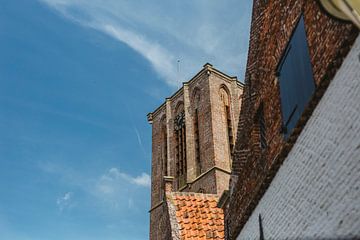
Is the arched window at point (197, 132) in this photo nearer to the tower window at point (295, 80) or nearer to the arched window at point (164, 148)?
the arched window at point (164, 148)

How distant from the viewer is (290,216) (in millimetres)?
5438

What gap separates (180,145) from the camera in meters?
40.3

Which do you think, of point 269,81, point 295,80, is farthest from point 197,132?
point 295,80

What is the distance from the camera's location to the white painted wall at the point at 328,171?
4184 millimetres

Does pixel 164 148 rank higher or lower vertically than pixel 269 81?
higher

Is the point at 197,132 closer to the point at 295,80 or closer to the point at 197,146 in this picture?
the point at 197,146

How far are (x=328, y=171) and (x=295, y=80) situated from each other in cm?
189

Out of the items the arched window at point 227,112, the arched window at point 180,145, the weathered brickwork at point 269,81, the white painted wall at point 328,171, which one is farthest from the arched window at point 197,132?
the white painted wall at point 328,171

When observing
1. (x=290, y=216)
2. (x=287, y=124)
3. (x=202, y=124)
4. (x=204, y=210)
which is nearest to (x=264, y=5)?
(x=287, y=124)

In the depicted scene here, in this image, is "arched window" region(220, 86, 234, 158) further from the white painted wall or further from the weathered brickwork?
the white painted wall

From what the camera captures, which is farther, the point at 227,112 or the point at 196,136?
the point at 227,112

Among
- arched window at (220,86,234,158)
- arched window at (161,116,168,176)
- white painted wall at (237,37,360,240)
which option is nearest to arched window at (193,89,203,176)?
arched window at (220,86,234,158)

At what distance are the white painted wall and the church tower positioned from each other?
27464 mm

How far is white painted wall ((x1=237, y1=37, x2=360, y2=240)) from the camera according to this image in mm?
4184
